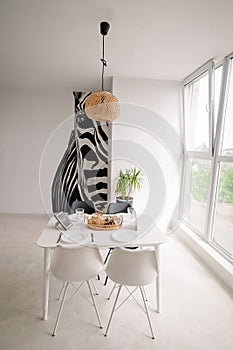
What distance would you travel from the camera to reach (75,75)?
3809mm

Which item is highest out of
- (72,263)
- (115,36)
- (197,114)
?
(115,36)

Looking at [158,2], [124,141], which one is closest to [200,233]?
[124,141]

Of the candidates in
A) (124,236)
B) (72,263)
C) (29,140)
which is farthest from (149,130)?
(72,263)

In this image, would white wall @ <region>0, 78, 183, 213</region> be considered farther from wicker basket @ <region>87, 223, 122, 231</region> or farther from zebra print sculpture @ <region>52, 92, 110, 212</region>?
wicker basket @ <region>87, 223, 122, 231</region>

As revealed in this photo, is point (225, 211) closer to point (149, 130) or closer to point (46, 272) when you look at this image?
point (149, 130)

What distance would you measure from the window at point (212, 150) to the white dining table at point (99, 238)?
1.33 m

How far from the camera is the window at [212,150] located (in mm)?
2932

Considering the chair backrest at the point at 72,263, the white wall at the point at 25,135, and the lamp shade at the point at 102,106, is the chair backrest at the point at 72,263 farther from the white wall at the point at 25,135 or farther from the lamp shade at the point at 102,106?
the white wall at the point at 25,135

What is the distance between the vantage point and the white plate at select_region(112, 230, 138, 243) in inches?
79.3

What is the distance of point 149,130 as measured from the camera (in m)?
3.98

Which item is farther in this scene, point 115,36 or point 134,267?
point 115,36

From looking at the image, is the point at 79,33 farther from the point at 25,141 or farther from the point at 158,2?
the point at 25,141

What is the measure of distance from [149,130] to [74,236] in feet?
8.30

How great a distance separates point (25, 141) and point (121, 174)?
94.8 inches
